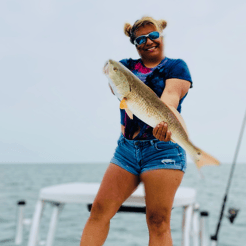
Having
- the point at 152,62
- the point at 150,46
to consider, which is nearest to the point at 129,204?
the point at 152,62

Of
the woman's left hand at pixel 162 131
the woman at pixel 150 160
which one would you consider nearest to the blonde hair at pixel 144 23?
the woman at pixel 150 160

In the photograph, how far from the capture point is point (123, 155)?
102 inches

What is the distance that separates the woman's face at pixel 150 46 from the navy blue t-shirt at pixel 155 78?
0.08m

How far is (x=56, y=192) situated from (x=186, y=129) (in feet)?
6.12

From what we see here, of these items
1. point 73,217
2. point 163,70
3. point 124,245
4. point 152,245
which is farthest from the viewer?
point 73,217

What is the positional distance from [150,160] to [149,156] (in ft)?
0.11

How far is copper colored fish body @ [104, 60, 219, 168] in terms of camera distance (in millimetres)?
2172

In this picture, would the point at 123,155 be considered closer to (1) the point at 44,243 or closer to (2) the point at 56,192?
(2) the point at 56,192

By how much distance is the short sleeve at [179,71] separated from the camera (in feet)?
8.15

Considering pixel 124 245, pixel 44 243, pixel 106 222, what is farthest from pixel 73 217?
pixel 106 222

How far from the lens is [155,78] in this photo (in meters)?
2.57

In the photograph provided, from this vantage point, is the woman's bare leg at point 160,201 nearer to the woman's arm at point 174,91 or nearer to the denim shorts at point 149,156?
the denim shorts at point 149,156

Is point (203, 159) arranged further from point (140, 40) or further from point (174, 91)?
point (140, 40)

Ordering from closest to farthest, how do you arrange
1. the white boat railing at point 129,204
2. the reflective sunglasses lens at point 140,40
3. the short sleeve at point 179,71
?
the short sleeve at point 179,71, the reflective sunglasses lens at point 140,40, the white boat railing at point 129,204
